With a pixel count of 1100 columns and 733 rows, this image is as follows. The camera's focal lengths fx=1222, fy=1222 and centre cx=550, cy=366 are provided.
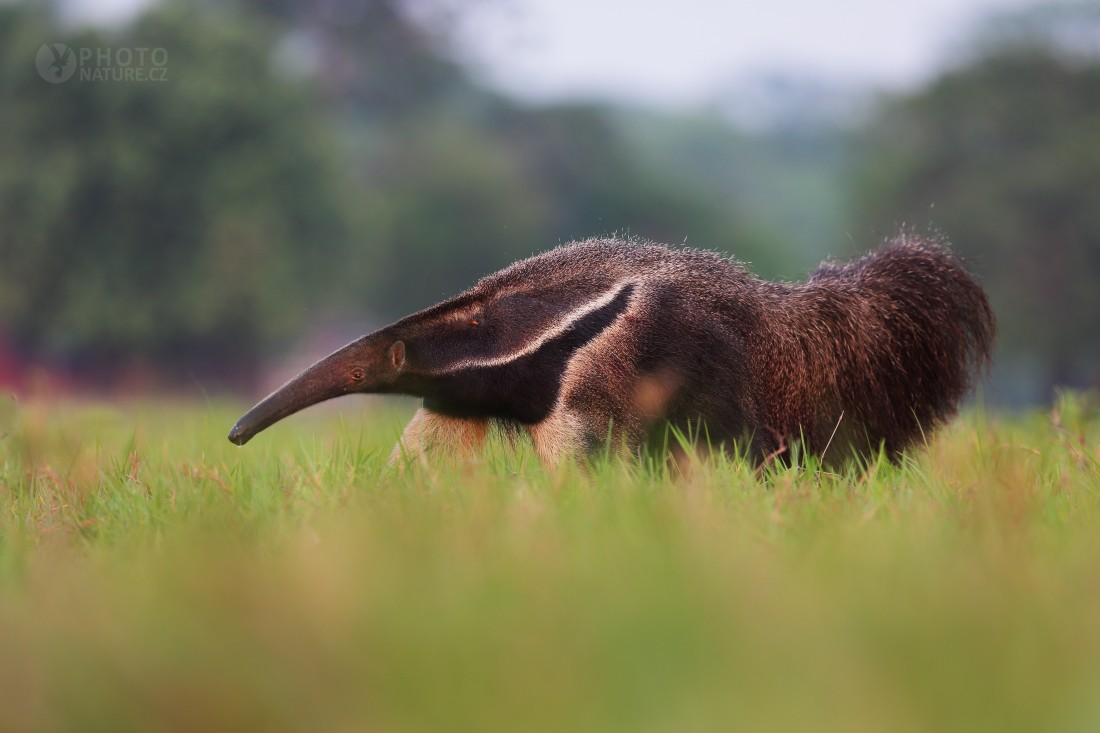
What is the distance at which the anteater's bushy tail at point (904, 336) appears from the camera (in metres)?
6.24

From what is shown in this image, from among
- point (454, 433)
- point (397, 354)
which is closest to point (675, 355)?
point (454, 433)

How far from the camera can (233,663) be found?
2223mm

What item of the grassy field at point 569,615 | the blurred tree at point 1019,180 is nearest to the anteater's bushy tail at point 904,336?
the grassy field at point 569,615

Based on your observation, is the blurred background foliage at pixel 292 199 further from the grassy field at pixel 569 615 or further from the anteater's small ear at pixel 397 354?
the grassy field at pixel 569 615

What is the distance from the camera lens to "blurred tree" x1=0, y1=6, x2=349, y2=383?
92.1ft

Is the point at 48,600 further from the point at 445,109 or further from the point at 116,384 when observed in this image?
the point at 445,109

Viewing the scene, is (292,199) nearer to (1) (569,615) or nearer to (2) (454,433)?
(2) (454,433)

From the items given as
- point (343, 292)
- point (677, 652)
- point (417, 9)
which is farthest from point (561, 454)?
point (417, 9)

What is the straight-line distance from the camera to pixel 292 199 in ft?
102

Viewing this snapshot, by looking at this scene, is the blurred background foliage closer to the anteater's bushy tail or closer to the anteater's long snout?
the anteater's bushy tail

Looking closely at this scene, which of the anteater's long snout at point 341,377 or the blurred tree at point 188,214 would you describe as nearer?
the anteater's long snout at point 341,377

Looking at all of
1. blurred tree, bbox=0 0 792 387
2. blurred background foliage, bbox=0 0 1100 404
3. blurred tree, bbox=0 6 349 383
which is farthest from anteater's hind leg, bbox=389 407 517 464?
blurred tree, bbox=0 6 349 383

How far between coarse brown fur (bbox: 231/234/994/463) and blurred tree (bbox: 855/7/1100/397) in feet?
78.9

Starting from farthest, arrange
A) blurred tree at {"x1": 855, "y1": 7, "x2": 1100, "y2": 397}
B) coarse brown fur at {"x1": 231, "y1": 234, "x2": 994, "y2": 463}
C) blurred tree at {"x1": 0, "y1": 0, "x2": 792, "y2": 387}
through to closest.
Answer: blurred tree at {"x1": 855, "y1": 7, "x2": 1100, "y2": 397}, blurred tree at {"x1": 0, "y1": 0, "x2": 792, "y2": 387}, coarse brown fur at {"x1": 231, "y1": 234, "x2": 994, "y2": 463}
